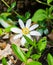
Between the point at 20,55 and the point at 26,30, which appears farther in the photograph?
the point at 26,30

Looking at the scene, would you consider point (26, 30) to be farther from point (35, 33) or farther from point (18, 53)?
point (18, 53)

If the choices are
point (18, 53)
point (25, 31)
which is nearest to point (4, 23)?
point (25, 31)

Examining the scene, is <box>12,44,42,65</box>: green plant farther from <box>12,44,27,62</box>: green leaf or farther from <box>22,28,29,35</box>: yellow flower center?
<box>22,28,29,35</box>: yellow flower center

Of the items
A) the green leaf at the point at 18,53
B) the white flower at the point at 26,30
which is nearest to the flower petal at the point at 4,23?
the white flower at the point at 26,30

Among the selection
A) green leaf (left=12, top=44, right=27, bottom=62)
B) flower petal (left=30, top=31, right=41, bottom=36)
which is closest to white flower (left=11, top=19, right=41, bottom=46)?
flower petal (left=30, top=31, right=41, bottom=36)

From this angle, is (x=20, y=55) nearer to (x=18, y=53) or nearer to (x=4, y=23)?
(x=18, y=53)

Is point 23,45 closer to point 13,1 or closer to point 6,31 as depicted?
point 6,31

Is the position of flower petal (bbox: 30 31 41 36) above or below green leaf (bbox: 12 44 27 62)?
below

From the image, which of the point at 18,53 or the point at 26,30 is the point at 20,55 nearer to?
the point at 18,53

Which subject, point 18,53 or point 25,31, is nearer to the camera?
point 18,53

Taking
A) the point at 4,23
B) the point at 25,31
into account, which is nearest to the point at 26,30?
the point at 25,31

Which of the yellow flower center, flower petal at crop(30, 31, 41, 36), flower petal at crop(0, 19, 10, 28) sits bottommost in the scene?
flower petal at crop(30, 31, 41, 36)
